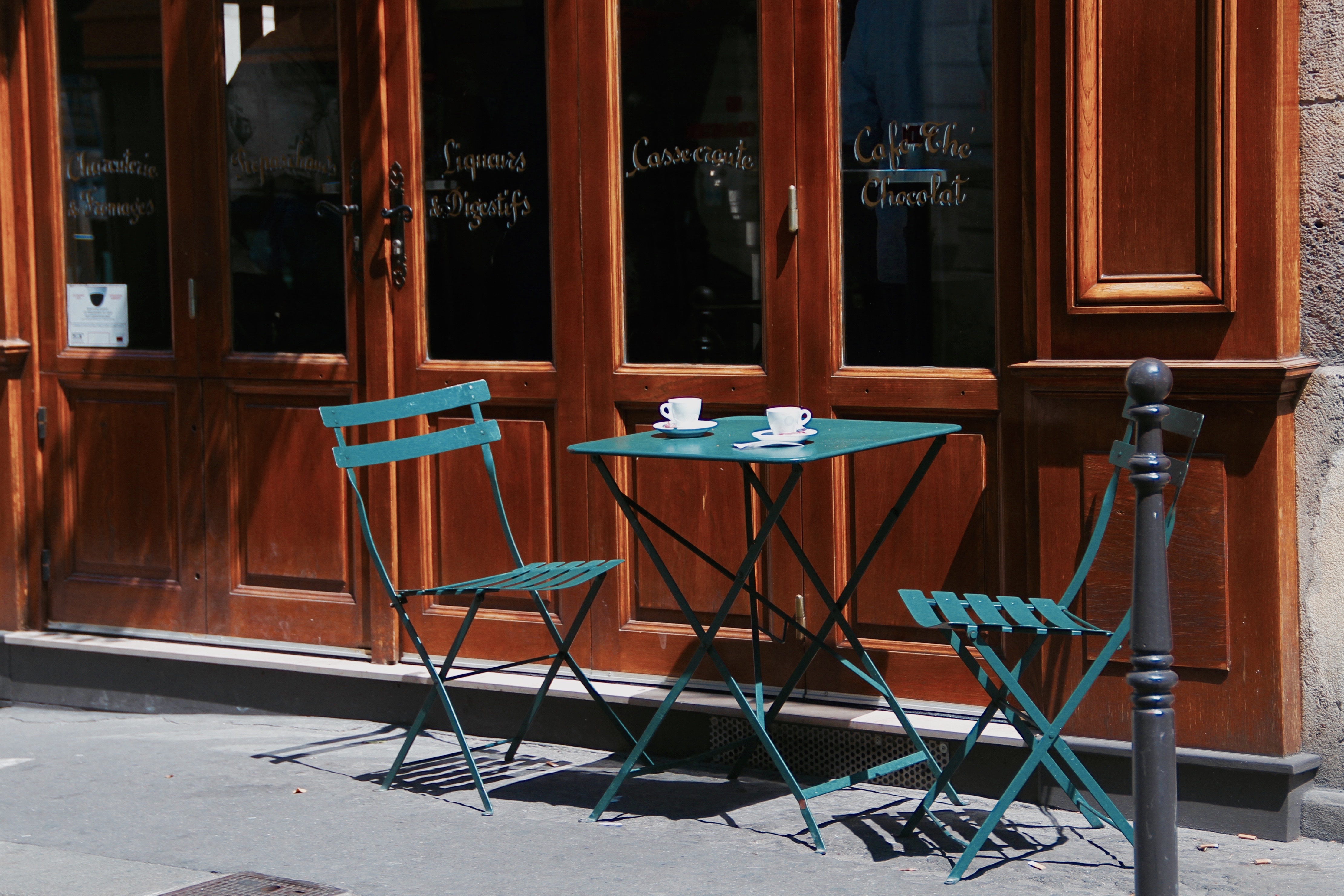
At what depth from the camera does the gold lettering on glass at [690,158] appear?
5.07 meters

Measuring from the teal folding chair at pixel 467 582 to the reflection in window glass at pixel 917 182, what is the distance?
118 centimetres

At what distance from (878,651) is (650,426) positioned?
1072mm

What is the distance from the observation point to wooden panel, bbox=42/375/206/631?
241 inches

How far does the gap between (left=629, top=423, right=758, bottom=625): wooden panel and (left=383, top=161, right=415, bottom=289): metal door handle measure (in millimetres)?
1118

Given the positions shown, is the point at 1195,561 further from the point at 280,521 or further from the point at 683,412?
the point at 280,521

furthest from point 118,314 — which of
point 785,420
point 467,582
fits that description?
point 785,420

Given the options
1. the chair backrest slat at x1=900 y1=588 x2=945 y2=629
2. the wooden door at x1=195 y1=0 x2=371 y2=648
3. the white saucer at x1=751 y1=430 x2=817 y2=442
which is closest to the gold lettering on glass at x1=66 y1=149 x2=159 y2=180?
the wooden door at x1=195 y1=0 x2=371 y2=648

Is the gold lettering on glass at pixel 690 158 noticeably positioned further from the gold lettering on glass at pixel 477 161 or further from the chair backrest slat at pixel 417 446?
the chair backrest slat at pixel 417 446

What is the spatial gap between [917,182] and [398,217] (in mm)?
1946

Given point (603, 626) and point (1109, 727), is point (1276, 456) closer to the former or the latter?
point (1109, 727)

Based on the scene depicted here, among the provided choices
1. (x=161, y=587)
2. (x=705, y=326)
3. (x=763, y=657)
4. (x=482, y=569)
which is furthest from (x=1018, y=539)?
(x=161, y=587)

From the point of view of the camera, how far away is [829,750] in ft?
15.9

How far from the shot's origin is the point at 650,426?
5.20 m

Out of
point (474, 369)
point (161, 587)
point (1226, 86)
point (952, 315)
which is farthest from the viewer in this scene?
point (161, 587)
